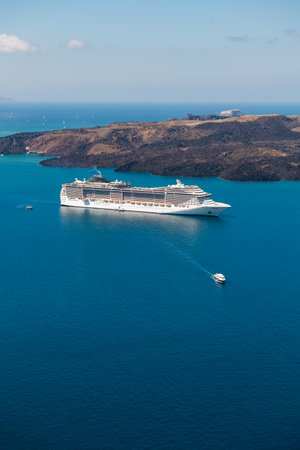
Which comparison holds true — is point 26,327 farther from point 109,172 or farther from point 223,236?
point 109,172

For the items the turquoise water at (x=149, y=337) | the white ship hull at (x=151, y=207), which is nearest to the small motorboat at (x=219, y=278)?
the turquoise water at (x=149, y=337)

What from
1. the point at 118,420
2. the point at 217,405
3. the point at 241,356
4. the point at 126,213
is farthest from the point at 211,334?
the point at 126,213

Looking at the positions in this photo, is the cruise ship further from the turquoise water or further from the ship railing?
the turquoise water

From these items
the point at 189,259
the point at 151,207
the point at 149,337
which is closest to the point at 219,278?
the point at 189,259

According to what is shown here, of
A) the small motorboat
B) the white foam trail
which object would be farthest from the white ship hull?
the small motorboat

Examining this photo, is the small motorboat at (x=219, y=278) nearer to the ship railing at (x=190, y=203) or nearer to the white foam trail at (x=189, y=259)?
the white foam trail at (x=189, y=259)
